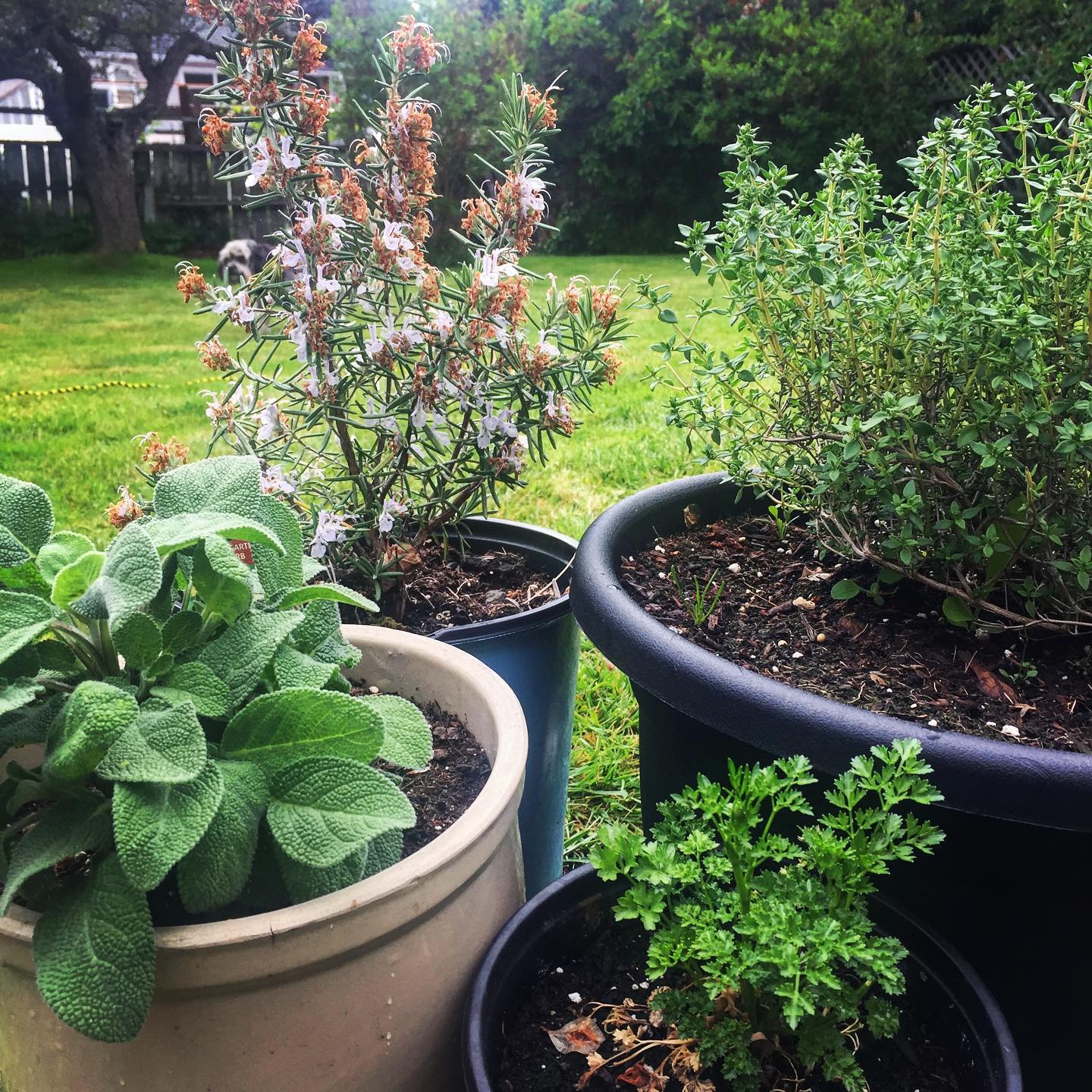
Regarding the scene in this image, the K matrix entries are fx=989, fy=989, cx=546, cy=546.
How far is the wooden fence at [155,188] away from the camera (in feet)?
30.4

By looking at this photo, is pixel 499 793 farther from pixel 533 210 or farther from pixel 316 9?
pixel 316 9

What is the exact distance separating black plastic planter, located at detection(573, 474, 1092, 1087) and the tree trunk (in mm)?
9341

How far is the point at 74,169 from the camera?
30.7ft

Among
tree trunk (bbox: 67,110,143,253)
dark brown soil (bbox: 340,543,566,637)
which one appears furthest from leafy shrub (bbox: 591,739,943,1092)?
tree trunk (bbox: 67,110,143,253)

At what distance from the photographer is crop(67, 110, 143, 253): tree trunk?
28.6 feet

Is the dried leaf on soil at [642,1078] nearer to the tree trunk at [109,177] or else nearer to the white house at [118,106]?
the white house at [118,106]

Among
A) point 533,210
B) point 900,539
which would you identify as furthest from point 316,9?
point 900,539

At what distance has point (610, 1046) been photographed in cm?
93

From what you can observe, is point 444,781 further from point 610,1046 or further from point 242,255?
point 242,255

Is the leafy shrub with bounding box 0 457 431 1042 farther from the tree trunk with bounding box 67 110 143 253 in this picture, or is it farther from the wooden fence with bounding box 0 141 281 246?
the tree trunk with bounding box 67 110 143 253

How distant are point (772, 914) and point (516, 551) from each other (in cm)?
100

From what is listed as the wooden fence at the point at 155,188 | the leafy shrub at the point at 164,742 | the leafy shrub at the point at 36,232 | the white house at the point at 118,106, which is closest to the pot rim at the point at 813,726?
the leafy shrub at the point at 164,742

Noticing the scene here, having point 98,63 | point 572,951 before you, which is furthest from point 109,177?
point 572,951

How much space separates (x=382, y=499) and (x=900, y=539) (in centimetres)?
78
